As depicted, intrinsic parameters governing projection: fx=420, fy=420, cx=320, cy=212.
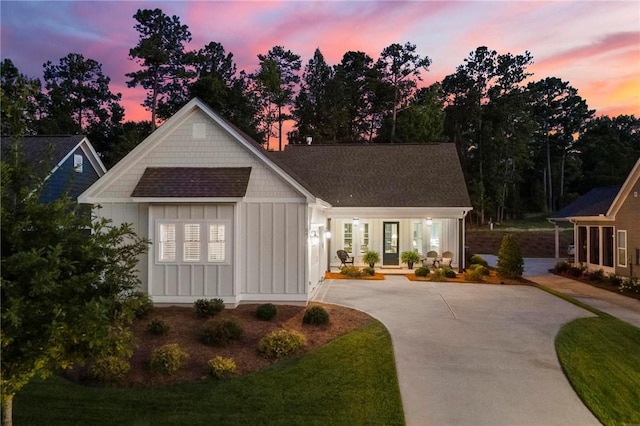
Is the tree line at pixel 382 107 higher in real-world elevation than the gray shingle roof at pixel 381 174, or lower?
higher

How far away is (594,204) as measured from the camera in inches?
850

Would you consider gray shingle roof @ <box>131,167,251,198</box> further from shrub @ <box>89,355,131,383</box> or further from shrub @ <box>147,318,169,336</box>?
shrub @ <box>89,355,131,383</box>

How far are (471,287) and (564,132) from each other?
49.5 meters

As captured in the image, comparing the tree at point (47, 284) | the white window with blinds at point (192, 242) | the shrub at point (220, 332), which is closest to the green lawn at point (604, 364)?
the shrub at point (220, 332)

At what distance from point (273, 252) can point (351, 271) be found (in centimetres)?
704

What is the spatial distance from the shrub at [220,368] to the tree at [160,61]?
34.9 m

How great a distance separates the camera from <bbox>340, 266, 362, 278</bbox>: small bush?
61.5 feet

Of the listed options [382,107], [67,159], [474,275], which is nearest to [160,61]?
[67,159]

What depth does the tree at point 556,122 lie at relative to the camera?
5488cm

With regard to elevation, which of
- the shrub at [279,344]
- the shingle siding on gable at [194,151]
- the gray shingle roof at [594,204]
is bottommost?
the shrub at [279,344]

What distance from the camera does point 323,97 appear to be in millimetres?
45469

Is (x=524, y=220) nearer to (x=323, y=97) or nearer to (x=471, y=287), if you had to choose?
(x=323, y=97)

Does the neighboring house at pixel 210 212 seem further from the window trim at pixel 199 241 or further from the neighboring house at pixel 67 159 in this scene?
the neighboring house at pixel 67 159

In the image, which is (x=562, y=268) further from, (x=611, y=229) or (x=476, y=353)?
(x=476, y=353)
